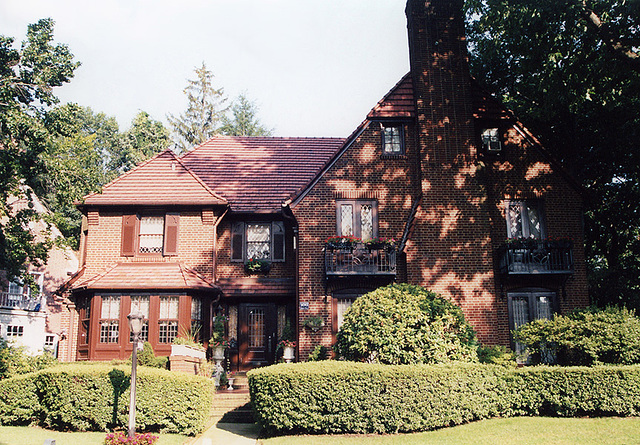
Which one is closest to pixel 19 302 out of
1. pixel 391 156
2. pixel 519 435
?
pixel 391 156

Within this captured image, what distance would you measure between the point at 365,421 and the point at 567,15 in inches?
502

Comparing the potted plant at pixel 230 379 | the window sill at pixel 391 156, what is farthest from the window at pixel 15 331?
the window sill at pixel 391 156

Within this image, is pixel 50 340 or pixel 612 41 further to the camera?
pixel 50 340

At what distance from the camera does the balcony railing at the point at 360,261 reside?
18.6 m

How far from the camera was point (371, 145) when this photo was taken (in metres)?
20.4

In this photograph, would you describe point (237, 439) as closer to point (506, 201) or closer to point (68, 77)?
point (506, 201)

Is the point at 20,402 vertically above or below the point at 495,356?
below

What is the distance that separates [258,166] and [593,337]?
14.5 m

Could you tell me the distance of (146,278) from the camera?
20.1 meters

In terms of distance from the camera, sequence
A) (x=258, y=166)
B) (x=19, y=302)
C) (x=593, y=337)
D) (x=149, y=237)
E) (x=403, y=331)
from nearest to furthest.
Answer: (x=403, y=331) < (x=593, y=337) < (x=149, y=237) < (x=258, y=166) < (x=19, y=302)

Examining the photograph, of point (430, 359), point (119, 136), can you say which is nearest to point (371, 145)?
point (430, 359)

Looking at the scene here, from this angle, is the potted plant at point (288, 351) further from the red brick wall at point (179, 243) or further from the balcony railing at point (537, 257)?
the balcony railing at point (537, 257)

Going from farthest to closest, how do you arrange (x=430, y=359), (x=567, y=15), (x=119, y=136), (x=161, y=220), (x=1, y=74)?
(x=119, y=136)
(x=161, y=220)
(x=1, y=74)
(x=567, y=15)
(x=430, y=359)

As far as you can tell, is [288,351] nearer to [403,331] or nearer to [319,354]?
[319,354]
